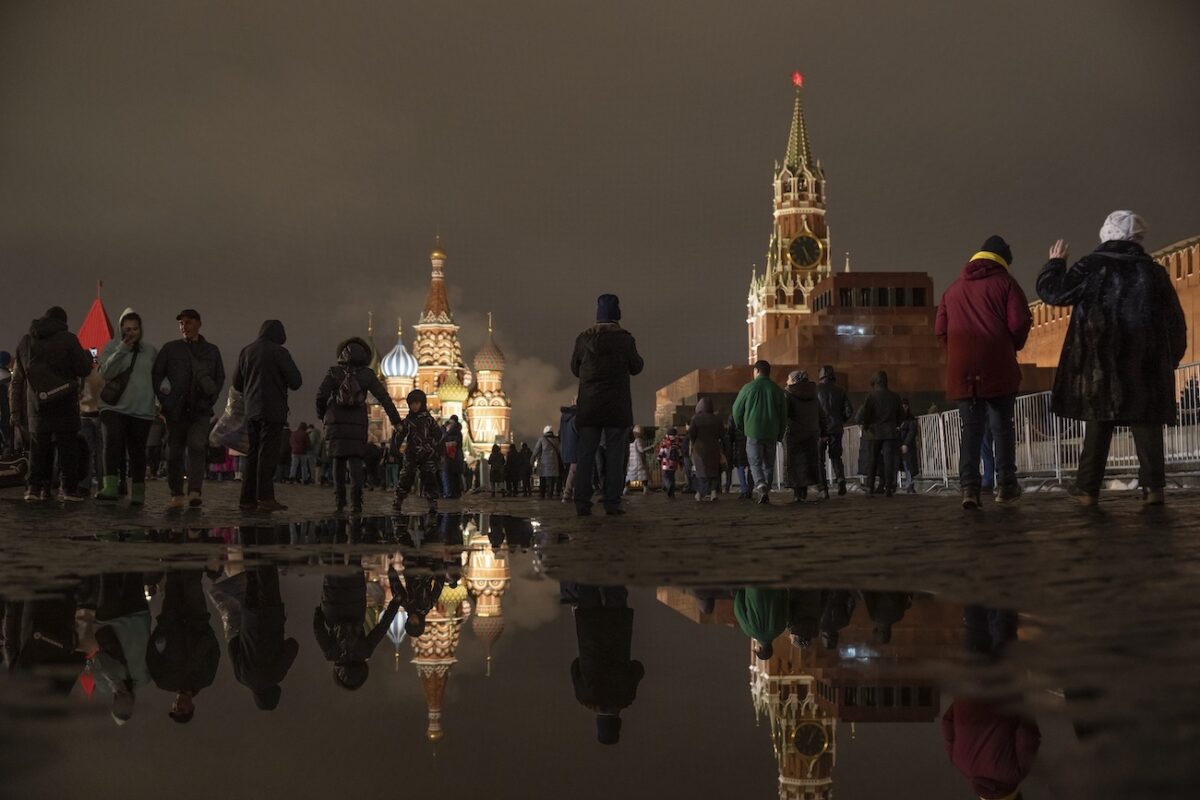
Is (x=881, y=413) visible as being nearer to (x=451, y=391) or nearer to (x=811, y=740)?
(x=811, y=740)

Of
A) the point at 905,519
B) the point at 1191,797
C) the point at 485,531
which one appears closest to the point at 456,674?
the point at 1191,797

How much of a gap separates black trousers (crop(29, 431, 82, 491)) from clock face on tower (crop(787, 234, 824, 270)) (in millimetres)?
101465

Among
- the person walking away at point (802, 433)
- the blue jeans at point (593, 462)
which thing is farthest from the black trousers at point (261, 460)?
the person walking away at point (802, 433)

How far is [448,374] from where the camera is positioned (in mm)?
137750

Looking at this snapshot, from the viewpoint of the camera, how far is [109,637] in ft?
9.57

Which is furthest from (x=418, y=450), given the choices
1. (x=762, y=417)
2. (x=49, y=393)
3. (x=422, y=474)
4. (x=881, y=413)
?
(x=881, y=413)

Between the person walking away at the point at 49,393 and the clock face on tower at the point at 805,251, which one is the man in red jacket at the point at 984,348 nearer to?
the person walking away at the point at 49,393

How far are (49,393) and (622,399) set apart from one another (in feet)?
16.3

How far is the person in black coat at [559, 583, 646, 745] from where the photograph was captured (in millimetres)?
2113

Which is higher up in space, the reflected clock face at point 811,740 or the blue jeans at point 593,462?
the blue jeans at point 593,462

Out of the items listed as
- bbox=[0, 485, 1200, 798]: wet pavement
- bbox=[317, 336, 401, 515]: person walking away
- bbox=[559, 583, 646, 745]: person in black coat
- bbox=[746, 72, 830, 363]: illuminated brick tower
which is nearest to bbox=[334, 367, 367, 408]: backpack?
bbox=[317, 336, 401, 515]: person walking away

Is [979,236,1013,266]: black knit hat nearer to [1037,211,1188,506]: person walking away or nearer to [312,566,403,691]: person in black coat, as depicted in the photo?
[1037,211,1188,506]: person walking away

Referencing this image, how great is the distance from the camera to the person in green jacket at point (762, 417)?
1239 cm

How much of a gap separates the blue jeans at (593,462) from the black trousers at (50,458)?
479 centimetres
